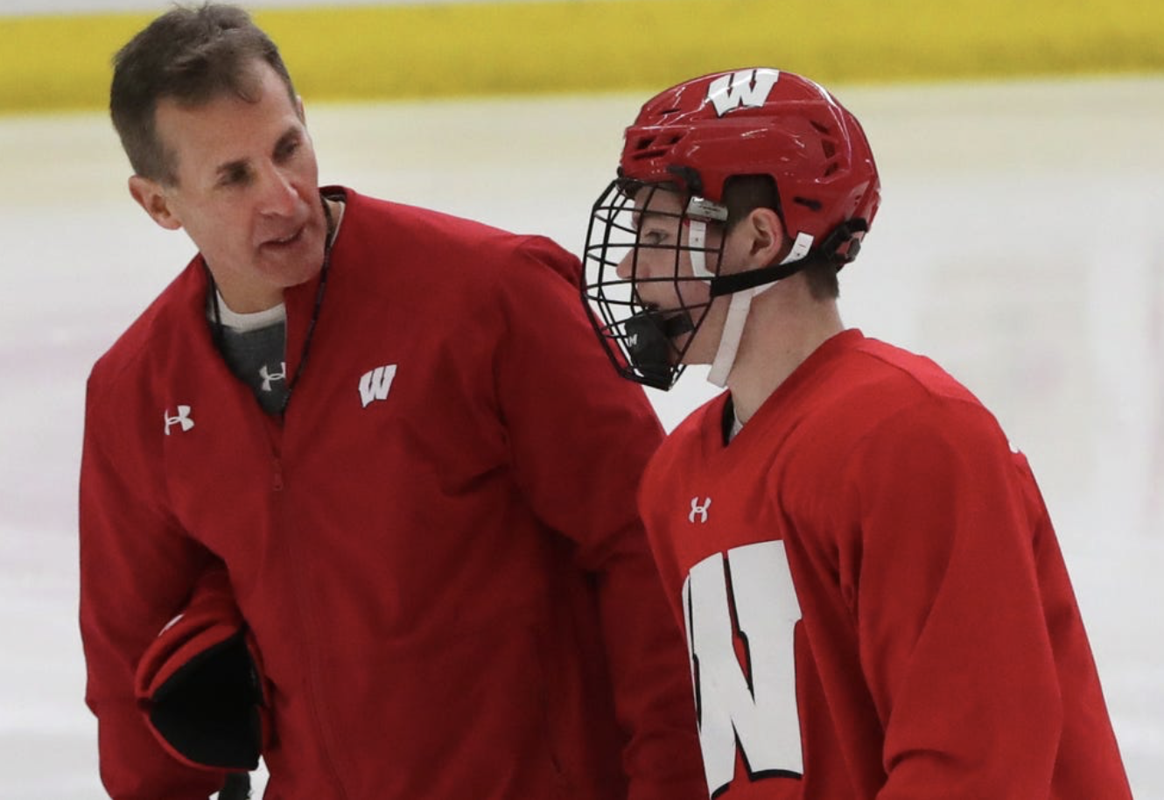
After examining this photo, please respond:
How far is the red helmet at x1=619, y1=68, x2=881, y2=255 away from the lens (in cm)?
121

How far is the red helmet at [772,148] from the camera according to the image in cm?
121

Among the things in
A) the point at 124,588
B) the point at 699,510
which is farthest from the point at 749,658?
the point at 124,588

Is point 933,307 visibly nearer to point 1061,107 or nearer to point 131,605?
point 1061,107

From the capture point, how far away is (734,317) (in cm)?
123

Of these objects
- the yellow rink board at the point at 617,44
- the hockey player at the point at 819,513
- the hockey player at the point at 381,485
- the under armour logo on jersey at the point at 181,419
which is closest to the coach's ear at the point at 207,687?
the hockey player at the point at 381,485

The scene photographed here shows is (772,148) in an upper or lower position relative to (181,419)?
upper

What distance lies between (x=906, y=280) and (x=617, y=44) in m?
1.88

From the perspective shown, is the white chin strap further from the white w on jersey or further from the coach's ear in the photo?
the coach's ear

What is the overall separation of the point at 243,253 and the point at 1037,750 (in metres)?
0.79

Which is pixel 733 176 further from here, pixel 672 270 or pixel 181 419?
pixel 181 419

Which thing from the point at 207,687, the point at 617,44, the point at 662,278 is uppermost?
the point at 617,44

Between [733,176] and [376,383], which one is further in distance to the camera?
[376,383]

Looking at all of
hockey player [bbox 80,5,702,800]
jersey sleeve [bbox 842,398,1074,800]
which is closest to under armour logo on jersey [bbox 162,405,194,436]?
hockey player [bbox 80,5,702,800]

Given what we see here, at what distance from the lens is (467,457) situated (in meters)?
1.50
